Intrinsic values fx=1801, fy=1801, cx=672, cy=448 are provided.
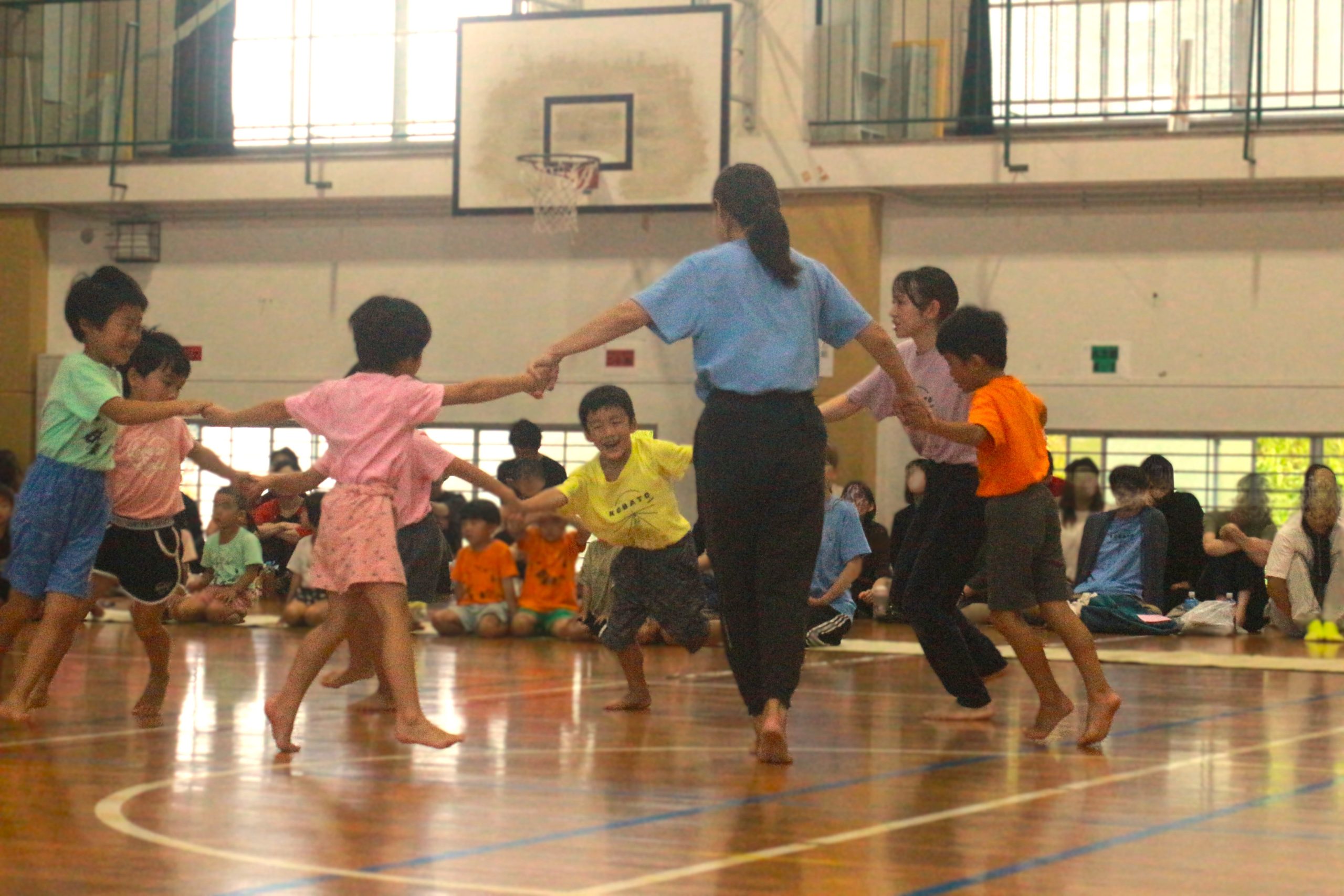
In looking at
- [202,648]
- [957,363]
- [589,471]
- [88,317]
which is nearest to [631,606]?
[589,471]

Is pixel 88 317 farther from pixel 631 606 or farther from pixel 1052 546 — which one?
pixel 1052 546

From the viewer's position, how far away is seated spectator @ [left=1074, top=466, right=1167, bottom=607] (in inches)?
432

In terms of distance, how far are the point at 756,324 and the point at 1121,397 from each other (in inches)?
353

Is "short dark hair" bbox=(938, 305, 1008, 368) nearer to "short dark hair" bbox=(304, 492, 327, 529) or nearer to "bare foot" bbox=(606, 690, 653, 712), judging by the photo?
"bare foot" bbox=(606, 690, 653, 712)

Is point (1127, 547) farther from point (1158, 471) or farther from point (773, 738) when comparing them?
point (773, 738)

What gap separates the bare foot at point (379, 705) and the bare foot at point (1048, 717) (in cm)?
214

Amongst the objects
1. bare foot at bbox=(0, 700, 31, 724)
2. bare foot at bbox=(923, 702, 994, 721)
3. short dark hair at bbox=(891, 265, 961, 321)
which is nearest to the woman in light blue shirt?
short dark hair at bbox=(891, 265, 961, 321)

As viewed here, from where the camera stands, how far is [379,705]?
6254 mm

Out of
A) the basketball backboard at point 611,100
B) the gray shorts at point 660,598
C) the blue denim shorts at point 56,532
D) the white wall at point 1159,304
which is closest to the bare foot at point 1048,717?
the gray shorts at point 660,598

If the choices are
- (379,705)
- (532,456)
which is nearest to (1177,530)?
(532,456)

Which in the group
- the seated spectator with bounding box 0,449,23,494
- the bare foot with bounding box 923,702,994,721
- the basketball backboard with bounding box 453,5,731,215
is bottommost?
the bare foot with bounding box 923,702,994,721

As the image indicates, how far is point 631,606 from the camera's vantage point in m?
6.44

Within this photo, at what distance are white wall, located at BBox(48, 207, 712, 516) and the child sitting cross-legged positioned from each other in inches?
183

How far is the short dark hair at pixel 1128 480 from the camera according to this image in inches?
432
